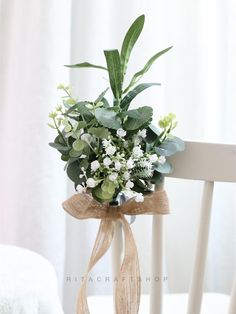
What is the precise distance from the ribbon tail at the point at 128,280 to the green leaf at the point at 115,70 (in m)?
0.22

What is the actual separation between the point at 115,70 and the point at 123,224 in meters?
0.26

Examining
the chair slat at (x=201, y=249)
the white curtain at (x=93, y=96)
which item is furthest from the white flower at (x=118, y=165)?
the white curtain at (x=93, y=96)

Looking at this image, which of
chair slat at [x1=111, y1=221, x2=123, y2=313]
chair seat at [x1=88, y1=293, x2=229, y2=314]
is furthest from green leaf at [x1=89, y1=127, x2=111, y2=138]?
chair seat at [x1=88, y1=293, x2=229, y2=314]

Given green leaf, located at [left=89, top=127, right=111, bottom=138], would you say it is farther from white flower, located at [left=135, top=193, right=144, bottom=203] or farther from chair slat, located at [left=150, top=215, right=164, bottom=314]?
chair slat, located at [left=150, top=215, right=164, bottom=314]

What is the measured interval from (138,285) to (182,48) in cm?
84

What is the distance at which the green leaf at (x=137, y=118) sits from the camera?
2.63 ft

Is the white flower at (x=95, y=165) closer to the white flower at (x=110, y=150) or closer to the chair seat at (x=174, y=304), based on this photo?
the white flower at (x=110, y=150)

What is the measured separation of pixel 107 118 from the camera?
0.78 metres

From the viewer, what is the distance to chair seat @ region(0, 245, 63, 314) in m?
0.77

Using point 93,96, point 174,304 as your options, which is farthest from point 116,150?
point 93,96

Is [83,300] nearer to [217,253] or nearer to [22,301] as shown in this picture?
[22,301]

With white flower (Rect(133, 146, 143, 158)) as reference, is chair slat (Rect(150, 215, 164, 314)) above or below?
below

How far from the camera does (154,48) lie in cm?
146

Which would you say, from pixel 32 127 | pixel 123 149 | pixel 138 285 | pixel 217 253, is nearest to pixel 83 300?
pixel 138 285
